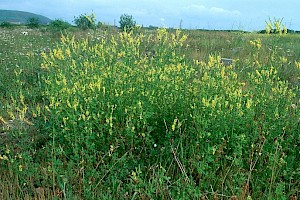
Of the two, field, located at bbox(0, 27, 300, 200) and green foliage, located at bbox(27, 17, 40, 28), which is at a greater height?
green foliage, located at bbox(27, 17, 40, 28)

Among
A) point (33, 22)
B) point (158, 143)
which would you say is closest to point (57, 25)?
point (33, 22)

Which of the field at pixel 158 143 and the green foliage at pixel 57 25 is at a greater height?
the green foliage at pixel 57 25

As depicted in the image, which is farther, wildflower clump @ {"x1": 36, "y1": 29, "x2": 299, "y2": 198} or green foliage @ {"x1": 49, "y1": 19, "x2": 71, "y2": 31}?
green foliage @ {"x1": 49, "y1": 19, "x2": 71, "y2": 31}

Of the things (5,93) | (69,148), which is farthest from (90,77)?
(5,93)

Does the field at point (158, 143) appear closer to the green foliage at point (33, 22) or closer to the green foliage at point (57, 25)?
the green foliage at point (57, 25)

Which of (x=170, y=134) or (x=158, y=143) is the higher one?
(x=170, y=134)

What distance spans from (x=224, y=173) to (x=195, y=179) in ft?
0.86

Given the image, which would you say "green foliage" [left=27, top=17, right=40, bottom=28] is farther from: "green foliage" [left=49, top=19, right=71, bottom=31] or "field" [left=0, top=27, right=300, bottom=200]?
"field" [left=0, top=27, right=300, bottom=200]

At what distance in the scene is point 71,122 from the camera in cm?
323

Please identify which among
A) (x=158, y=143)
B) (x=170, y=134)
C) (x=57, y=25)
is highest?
(x=57, y=25)

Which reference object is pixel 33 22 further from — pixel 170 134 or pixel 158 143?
pixel 170 134

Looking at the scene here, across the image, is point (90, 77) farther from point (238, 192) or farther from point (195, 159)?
point (238, 192)

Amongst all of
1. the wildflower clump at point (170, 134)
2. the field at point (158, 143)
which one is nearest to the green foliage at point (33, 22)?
the field at point (158, 143)

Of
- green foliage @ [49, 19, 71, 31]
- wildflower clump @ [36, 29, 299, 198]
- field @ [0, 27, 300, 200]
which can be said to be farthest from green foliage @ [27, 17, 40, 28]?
wildflower clump @ [36, 29, 299, 198]
